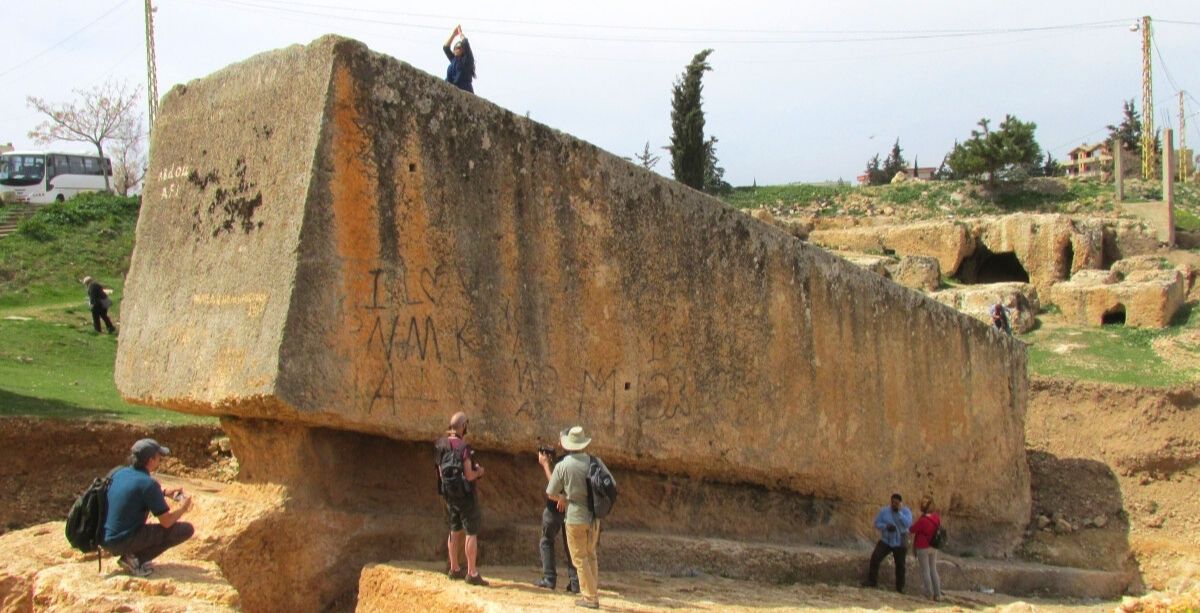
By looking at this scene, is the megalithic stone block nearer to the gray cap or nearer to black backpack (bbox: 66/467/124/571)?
the gray cap

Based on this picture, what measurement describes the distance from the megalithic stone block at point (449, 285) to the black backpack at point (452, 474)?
47 cm

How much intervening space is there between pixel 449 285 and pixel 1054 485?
10.1m

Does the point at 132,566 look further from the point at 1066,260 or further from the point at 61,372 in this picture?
the point at 1066,260

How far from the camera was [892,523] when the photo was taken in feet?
32.0

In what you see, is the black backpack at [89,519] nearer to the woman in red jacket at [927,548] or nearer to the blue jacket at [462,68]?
the blue jacket at [462,68]

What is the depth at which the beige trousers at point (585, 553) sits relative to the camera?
620 centimetres

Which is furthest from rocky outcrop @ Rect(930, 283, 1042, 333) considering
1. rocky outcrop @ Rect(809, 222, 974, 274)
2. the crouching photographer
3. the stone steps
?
the stone steps

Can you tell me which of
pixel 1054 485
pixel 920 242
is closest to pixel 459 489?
pixel 1054 485

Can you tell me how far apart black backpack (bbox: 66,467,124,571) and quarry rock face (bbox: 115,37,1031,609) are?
0.82 meters

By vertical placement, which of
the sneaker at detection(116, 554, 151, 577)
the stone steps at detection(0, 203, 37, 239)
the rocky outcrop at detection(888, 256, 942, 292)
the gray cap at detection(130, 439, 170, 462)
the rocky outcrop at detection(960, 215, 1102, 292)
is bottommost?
the sneaker at detection(116, 554, 151, 577)

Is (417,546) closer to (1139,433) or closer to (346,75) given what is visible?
(346,75)

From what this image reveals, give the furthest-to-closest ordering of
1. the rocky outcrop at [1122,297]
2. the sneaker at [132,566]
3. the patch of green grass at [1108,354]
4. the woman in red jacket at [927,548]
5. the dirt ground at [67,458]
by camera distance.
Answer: the rocky outcrop at [1122,297] < the patch of green grass at [1108,354] < the woman in red jacket at [927,548] < the dirt ground at [67,458] < the sneaker at [132,566]

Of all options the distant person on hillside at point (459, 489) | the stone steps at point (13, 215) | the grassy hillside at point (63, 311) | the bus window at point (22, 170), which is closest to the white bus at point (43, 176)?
the bus window at point (22, 170)

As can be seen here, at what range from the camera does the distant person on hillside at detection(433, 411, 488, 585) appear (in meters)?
6.43
